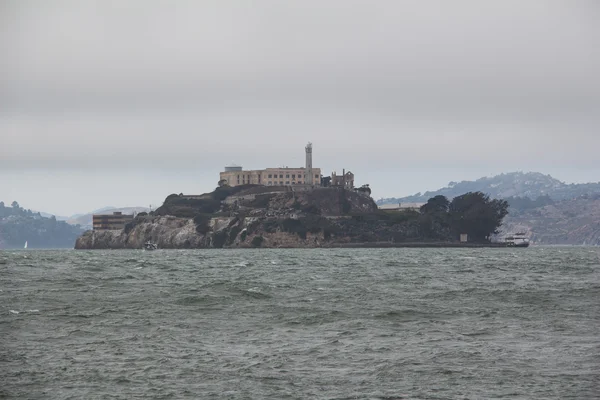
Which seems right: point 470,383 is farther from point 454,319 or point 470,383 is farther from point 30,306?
point 30,306

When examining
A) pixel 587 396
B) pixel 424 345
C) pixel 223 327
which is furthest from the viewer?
pixel 223 327

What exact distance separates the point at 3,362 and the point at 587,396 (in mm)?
23802

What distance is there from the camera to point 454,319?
56.7 metres

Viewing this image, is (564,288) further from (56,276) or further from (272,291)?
(56,276)

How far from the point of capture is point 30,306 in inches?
2493

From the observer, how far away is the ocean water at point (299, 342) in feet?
119

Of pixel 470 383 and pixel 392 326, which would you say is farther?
pixel 392 326

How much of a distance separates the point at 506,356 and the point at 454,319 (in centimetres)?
1406

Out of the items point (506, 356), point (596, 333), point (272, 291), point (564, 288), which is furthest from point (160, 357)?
point (564, 288)

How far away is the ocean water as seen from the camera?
36.2 meters

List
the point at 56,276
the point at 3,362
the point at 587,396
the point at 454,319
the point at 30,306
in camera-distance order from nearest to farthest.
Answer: the point at 587,396 < the point at 3,362 < the point at 454,319 < the point at 30,306 < the point at 56,276

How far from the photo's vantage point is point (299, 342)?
47.2 m

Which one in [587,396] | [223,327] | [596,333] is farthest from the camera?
[223,327]

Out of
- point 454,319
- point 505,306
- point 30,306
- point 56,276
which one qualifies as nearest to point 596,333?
point 454,319
